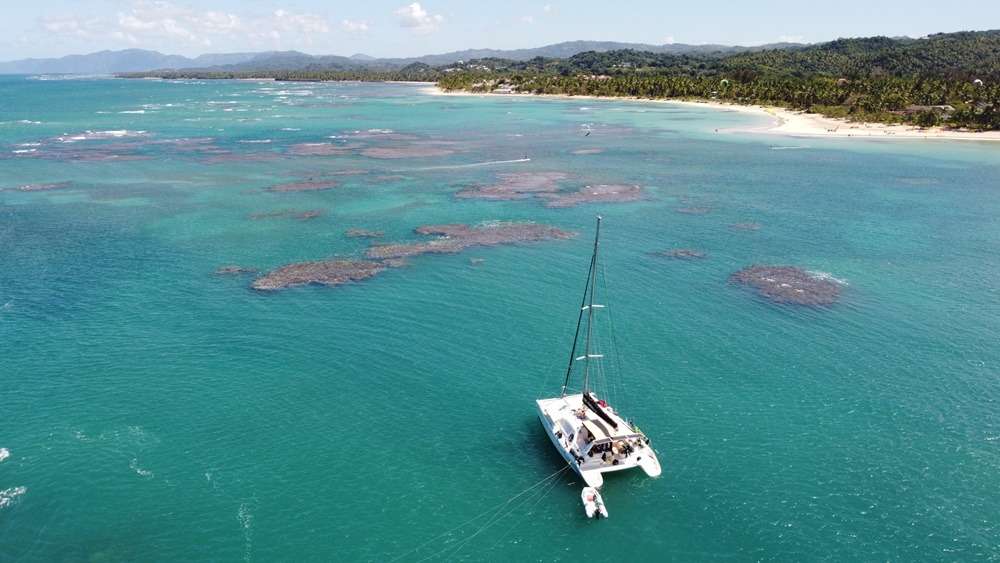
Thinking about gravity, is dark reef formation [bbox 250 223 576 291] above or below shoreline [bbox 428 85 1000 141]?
below

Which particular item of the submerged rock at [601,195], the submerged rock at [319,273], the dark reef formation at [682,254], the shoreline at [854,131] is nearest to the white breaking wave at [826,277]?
the dark reef formation at [682,254]

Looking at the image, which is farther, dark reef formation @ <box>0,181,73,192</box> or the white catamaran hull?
dark reef formation @ <box>0,181,73,192</box>

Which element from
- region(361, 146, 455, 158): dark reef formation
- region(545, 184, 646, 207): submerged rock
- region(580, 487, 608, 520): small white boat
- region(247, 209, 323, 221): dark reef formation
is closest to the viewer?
region(580, 487, 608, 520): small white boat

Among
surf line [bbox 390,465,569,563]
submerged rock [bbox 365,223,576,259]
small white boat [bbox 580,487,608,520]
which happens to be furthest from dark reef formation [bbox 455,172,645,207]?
small white boat [bbox 580,487,608,520]

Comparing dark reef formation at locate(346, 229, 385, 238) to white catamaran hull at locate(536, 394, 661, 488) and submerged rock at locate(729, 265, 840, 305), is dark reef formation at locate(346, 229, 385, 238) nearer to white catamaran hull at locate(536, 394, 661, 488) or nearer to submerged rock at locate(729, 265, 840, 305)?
submerged rock at locate(729, 265, 840, 305)

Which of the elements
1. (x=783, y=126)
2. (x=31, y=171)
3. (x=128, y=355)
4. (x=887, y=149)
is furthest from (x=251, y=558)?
(x=783, y=126)

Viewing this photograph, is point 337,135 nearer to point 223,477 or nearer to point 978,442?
point 223,477

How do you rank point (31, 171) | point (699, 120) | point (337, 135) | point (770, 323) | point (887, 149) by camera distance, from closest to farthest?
point (770, 323)
point (31, 171)
point (887, 149)
point (337, 135)
point (699, 120)

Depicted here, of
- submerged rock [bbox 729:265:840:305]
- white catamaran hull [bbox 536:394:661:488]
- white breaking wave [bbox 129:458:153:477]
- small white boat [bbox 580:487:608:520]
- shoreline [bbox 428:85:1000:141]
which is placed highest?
shoreline [bbox 428:85:1000:141]
